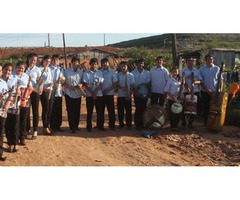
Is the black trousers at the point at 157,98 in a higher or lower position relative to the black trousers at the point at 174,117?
higher

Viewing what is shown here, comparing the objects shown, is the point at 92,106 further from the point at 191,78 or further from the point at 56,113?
the point at 191,78

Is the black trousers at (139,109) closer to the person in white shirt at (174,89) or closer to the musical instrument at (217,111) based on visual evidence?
the person in white shirt at (174,89)

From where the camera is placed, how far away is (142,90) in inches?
286

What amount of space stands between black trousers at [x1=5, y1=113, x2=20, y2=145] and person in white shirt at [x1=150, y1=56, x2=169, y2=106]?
10.2 ft

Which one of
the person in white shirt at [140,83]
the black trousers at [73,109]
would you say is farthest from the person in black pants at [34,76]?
the person in white shirt at [140,83]

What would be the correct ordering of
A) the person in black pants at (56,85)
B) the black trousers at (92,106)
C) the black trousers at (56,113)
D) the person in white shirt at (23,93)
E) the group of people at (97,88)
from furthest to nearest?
1. the black trousers at (92,106)
2. the black trousers at (56,113)
3. the person in black pants at (56,85)
4. the group of people at (97,88)
5. the person in white shirt at (23,93)

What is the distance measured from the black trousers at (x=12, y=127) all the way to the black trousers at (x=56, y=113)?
4.47 feet

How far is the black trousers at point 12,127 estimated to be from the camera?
541 cm

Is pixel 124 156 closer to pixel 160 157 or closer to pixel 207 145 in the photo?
pixel 160 157

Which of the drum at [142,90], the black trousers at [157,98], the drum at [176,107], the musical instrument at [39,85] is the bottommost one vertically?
the drum at [176,107]

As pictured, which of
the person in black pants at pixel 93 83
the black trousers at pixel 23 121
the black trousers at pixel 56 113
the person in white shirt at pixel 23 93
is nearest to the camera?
the person in white shirt at pixel 23 93

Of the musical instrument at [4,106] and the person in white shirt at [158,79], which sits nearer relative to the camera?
the musical instrument at [4,106]

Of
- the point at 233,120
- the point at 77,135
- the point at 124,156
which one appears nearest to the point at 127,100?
the point at 77,135

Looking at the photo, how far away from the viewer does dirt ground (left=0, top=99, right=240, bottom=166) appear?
537cm
